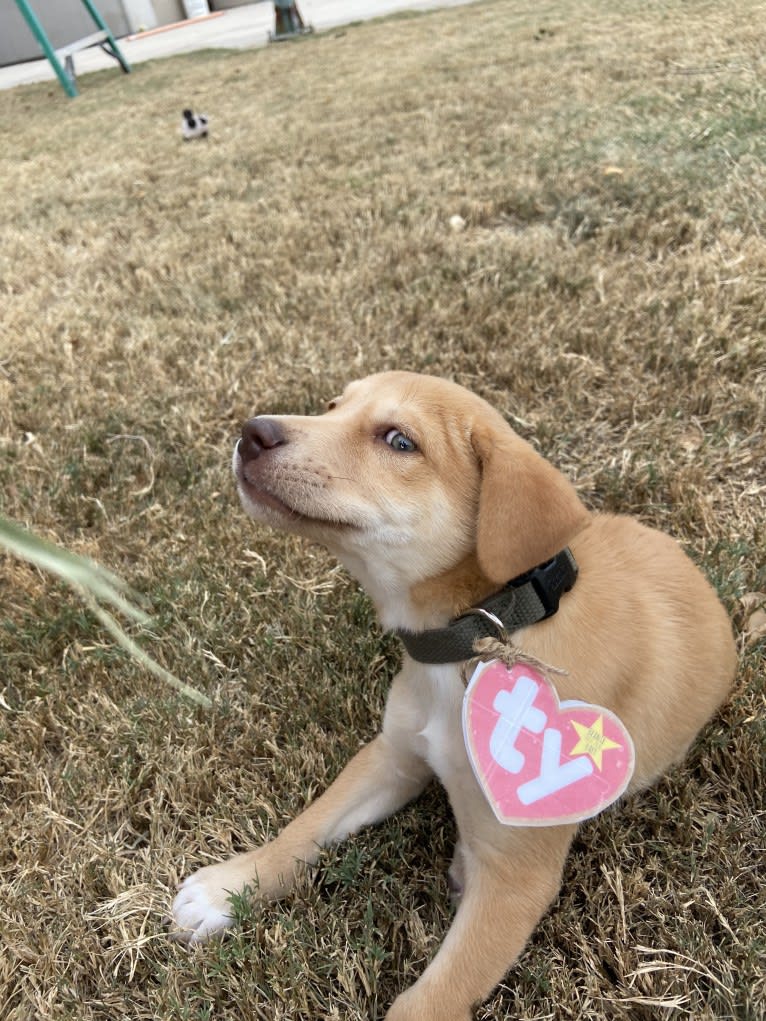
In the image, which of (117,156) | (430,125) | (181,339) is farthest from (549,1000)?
(117,156)

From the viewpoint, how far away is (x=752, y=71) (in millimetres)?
7176

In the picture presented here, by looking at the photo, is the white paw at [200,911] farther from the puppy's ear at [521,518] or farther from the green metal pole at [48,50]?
the green metal pole at [48,50]

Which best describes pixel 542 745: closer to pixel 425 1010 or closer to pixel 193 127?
pixel 425 1010

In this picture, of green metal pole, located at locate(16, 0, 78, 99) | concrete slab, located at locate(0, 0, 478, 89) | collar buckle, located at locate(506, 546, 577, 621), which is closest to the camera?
collar buckle, located at locate(506, 546, 577, 621)

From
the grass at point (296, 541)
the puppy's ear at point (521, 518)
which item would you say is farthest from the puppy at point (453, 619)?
the grass at point (296, 541)

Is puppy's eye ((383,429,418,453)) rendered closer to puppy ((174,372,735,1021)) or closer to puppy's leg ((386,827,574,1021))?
puppy ((174,372,735,1021))

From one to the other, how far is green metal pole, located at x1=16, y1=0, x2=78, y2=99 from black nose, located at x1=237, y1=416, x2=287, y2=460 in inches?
600

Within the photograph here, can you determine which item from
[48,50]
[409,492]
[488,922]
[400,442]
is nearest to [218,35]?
[48,50]

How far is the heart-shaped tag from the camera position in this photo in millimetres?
1627

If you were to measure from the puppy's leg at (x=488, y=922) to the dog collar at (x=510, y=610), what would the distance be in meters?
0.46

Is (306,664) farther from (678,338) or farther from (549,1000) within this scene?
(678,338)

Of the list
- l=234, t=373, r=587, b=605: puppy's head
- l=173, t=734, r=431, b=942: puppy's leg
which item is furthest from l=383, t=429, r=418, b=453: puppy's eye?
l=173, t=734, r=431, b=942: puppy's leg

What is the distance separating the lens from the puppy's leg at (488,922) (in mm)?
1616

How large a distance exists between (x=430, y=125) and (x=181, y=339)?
4803 millimetres
